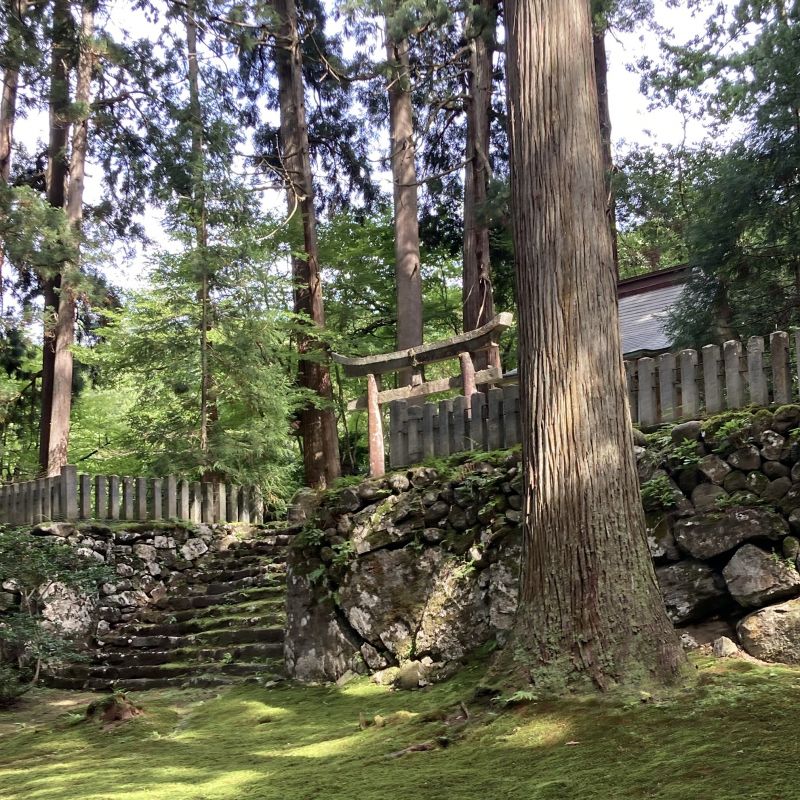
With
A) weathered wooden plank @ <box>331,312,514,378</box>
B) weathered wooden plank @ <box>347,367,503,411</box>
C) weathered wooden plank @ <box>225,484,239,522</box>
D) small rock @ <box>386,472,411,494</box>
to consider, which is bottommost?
weathered wooden plank @ <box>225,484,239,522</box>

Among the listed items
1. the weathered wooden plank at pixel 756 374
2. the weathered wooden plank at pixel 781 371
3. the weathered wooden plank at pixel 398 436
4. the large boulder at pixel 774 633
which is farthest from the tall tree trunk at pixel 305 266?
the large boulder at pixel 774 633

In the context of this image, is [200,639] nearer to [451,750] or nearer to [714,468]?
[451,750]

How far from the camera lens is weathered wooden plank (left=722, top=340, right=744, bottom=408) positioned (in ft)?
22.0

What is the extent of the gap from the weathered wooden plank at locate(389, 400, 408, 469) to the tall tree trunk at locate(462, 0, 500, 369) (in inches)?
253

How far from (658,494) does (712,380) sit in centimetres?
108

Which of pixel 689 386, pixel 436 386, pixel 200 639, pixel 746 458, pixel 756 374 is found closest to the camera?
pixel 746 458

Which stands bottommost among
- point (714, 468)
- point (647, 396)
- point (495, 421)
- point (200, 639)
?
point (200, 639)

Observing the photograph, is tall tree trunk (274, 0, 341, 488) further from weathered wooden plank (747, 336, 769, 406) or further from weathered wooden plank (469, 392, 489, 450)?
weathered wooden plank (747, 336, 769, 406)

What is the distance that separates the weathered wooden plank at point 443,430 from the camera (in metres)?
8.58

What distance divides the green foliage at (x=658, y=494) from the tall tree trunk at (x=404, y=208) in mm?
8515

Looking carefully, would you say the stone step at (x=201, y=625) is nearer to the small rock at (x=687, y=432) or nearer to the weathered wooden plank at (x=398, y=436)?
the weathered wooden plank at (x=398, y=436)

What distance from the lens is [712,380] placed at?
685 cm

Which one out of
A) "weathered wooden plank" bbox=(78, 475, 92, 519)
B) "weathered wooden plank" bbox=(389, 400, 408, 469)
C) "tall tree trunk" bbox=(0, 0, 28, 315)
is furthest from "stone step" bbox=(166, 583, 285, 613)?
"tall tree trunk" bbox=(0, 0, 28, 315)

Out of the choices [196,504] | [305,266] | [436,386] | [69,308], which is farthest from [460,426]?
A: [69,308]
